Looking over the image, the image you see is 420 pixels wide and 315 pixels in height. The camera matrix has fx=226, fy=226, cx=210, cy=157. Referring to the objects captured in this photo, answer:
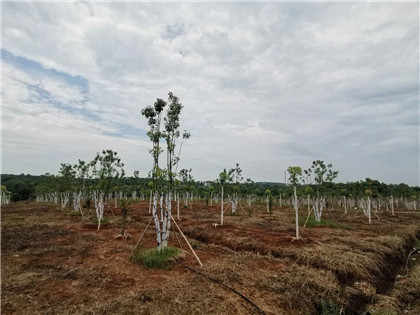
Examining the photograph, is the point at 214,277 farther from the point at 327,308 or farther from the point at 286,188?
the point at 286,188

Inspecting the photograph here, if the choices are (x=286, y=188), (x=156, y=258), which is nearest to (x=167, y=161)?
(x=156, y=258)

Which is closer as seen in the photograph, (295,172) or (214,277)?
(214,277)

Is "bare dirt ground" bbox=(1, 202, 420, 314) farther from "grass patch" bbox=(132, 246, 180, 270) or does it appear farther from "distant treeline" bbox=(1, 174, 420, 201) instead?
"distant treeline" bbox=(1, 174, 420, 201)

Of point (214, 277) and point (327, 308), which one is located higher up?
point (214, 277)

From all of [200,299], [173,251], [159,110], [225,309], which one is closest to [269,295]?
[225,309]

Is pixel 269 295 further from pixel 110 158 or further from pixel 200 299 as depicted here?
pixel 110 158

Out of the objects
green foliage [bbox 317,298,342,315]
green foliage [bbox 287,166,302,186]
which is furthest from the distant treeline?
green foliage [bbox 317,298,342,315]

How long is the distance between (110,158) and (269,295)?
14787mm

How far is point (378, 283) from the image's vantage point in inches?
365

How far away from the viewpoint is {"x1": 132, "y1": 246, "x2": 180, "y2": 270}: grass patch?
910cm

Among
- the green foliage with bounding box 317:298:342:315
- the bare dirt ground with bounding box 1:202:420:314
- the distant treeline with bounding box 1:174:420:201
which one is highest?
the distant treeline with bounding box 1:174:420:201

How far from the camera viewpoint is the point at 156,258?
368 inches

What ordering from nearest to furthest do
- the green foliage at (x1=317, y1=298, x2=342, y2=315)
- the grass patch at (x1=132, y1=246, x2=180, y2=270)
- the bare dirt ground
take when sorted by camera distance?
the bare dirt ground, the green foliage at (x1=317, y1=298, x2=342, y2=315), the grass patch at (x1=132, y1=246, x2=180, y2=270)

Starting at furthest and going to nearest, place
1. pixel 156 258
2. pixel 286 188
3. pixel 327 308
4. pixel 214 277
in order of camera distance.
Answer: pixel 286 188 → pixel 156 258 → pixel 214 277 → pixel 327 308
